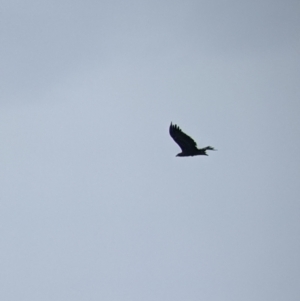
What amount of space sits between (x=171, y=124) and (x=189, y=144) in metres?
1.73

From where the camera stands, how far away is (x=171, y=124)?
132000mm

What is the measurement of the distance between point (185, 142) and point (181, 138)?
0.38 metres

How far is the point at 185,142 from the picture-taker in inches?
5212

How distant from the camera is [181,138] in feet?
434

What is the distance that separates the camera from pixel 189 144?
13225cm

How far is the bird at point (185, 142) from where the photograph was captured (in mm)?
131875

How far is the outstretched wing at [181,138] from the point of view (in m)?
132

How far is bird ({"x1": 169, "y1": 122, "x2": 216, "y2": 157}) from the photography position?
132m

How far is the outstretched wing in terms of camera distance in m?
132
